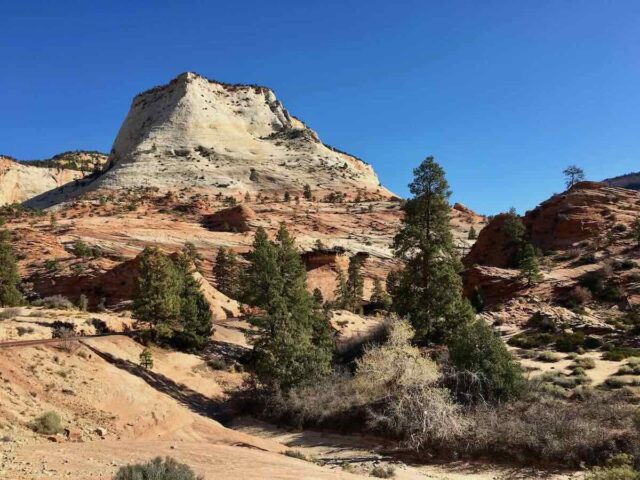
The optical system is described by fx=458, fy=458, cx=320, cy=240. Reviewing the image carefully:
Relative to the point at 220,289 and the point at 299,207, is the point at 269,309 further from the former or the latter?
the point at 299,207

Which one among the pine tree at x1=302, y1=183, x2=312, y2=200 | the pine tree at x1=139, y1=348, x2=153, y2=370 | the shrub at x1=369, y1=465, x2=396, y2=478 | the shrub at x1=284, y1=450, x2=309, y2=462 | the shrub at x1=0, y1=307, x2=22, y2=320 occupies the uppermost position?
the pine tree at x1=302, y1=183, x2=312, y2=200

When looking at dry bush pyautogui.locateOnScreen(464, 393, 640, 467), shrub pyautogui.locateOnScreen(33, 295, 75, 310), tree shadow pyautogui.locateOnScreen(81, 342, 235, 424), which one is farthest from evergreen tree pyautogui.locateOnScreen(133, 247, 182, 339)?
dry bush pyautogui.locateOnScreen(464, 393, 640, 467)

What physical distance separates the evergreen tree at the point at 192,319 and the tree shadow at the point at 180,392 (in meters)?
6.26

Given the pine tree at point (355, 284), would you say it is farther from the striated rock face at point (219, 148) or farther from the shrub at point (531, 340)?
the striated rock face at point (219, 148)

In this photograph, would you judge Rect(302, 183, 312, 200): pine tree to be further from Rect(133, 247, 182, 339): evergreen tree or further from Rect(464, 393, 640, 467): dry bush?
Rect(464, 393, 640, 467): dry bush

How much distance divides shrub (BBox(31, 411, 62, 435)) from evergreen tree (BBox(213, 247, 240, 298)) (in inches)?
1660

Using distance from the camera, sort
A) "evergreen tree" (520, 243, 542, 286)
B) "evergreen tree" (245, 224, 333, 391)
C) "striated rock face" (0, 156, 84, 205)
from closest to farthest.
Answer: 1. "evergreen tree" (245, 224, 333, 391)
2. "evergreen tree" (520, 243, 542, 286)
3. "striated rock face" (0, 156, 84, 205)

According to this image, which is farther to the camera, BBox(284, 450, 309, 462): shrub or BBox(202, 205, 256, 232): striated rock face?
BBox(202, 205, 256, 232): striated rock face

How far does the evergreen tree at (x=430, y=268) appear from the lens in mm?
29703

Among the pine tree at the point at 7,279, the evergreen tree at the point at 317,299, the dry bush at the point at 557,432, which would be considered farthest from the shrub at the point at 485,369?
the pine tree at the point at 7,279

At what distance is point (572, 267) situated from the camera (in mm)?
45594

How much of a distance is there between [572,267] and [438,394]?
106 ft

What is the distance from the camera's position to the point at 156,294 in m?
32.3

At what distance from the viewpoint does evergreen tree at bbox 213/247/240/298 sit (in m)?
59.5
